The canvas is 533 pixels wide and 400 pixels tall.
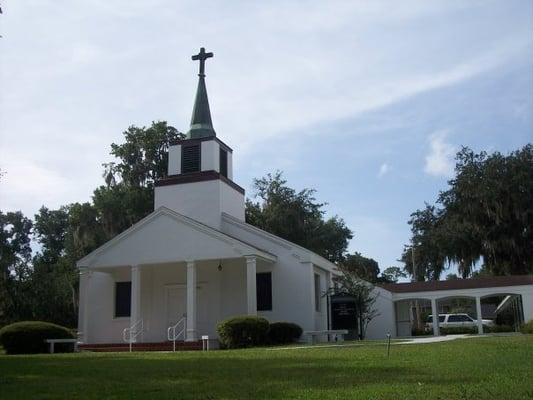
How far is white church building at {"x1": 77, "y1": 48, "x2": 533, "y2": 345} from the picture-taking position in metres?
25.6

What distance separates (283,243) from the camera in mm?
27094

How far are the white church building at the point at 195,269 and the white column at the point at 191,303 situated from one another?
4 cm

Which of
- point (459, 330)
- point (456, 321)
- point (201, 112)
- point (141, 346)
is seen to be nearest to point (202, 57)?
point (201, 112)

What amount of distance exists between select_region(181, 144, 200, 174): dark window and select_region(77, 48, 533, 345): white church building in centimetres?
5

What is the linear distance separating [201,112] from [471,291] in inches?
633

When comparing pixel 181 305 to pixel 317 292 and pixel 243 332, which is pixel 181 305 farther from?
pixel 243 332

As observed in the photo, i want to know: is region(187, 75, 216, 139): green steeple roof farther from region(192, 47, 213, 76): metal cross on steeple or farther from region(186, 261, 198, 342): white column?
region(186, 261, 198, 342): white column

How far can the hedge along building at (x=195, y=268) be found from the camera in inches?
1008

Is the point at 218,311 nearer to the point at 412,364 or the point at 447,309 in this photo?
the point at 412,364

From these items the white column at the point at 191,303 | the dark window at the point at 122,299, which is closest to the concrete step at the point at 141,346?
the white column at the point at 191,303

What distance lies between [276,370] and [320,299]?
18.2 metres

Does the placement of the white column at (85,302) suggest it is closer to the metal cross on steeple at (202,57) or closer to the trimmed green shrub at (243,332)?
the trimmed green shrub at (243,332)

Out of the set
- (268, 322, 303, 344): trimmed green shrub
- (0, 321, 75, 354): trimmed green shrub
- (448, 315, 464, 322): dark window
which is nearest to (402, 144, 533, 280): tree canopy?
(448, 315, 464, 322): dark window

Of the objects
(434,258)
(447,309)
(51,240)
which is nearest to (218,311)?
(434,258)
